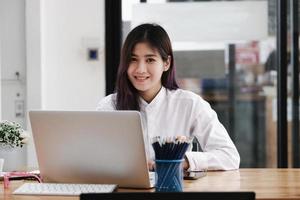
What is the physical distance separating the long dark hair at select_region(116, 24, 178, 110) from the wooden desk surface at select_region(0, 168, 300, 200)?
0.58m

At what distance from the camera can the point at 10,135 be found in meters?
1.92

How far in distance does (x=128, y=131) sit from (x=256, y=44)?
2615 millimetres

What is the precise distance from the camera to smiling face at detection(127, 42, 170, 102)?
2.25 m

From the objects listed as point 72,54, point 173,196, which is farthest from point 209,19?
point 173,196

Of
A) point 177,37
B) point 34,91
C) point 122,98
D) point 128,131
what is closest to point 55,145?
point 128,131

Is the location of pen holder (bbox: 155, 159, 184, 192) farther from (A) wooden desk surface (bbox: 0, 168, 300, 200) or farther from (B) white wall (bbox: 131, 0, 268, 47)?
(B) white wall (bbox: 131, 0, 268, 47)

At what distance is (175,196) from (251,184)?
73 cm

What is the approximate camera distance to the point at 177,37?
3.92 m

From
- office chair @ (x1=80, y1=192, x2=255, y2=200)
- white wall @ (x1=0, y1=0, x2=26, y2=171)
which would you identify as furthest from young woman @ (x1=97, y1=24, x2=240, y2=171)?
white wall @ (x1=0, y1=0, x2=26, y2=171)

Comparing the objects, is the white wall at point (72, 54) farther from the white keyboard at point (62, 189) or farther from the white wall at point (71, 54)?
the white keyboard at point (62, 189)

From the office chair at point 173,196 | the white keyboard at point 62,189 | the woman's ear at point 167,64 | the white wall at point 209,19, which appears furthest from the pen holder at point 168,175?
the white wall at point 209,19

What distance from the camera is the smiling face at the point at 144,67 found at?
7.39 ft

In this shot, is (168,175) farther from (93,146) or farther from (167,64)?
(167,64)

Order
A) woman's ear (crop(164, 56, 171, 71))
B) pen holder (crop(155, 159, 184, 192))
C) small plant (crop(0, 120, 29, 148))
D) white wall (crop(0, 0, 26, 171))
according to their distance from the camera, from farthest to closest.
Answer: white wall (crop(0, 0, 26, 171)), woman's ear (crop(164, 56, 171, 71)), small plant (crop(0, 120, 29, 148)), pen holder (crop(155, 159, 184, 192))
